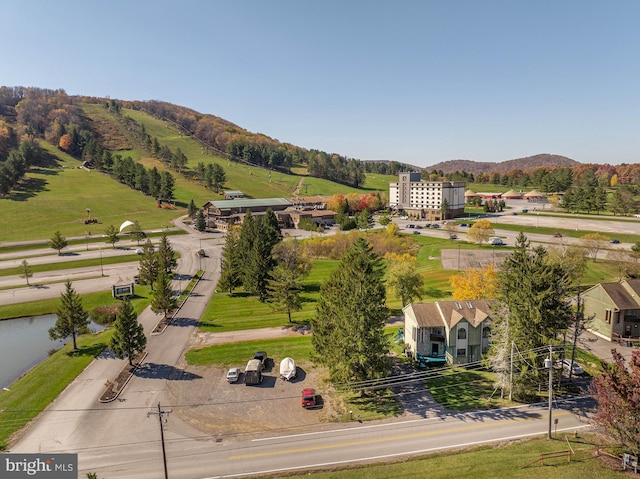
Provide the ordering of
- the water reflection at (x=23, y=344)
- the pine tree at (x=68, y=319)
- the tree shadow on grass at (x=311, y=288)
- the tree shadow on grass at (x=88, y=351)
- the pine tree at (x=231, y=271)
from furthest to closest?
the tree shadow on grass at (x=311, y=288) < the pine tree at (x=231, y=271) < the pine tree at (x=68, y=319) < the tree shadow on grass at (x=88, y=351) < the water reflection at (x=23, y=344)

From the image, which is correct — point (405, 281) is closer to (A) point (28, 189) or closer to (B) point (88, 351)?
(B) point (88, 351)

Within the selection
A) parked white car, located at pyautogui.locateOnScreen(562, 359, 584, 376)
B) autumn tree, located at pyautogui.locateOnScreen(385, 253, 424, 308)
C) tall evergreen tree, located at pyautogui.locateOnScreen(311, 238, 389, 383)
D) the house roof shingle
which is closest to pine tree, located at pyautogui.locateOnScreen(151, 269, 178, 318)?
tall evergreen tree, located at pyautogui.locateOnScreen(311, 238, 389, 383)

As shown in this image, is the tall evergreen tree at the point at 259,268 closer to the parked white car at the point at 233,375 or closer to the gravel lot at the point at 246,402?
the gravel lot at the point at 246,402

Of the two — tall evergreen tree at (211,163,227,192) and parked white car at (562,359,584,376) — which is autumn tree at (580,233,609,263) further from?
tall evergreen tree at (211,163,227,192)

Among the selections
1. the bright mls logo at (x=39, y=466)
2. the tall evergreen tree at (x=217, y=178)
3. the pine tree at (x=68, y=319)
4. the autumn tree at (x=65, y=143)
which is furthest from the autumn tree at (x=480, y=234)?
the autumn tree at (x=65, y=143)

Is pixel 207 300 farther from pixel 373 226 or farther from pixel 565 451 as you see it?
pixel 373 226
